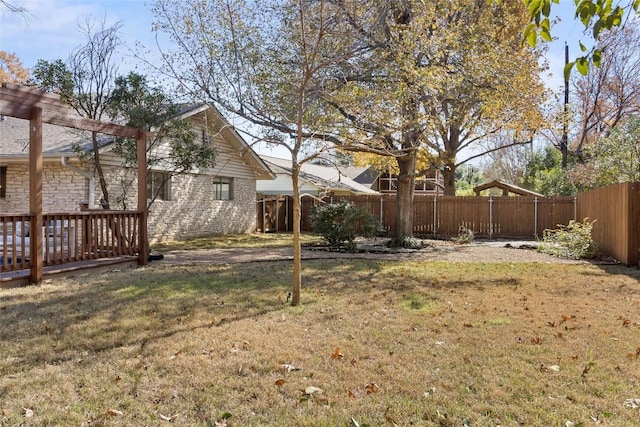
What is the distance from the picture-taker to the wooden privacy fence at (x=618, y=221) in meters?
9.56

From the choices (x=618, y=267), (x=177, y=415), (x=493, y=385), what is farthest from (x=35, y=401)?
(x=618, y=267)

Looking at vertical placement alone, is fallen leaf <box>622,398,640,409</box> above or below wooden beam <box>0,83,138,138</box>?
below

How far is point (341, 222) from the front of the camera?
12.7m

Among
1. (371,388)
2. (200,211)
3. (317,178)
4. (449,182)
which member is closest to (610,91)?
(449,182)

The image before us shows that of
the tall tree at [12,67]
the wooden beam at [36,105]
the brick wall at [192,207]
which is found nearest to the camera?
the wooden beam at [36,105]

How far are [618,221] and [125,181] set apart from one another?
12149mm

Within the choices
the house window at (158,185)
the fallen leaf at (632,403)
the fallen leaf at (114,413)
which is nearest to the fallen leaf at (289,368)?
the fallen leaf at (114,413)

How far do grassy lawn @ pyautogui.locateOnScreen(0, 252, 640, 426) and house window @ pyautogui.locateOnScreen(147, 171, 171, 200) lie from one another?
5.64 m

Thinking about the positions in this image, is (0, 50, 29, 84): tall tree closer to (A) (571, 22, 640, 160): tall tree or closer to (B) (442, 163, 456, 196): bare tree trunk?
(B) (442, 163, 456, 196): bare tree trunk

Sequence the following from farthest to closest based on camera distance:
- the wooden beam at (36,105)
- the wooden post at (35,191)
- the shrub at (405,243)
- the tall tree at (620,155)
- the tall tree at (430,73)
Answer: the tall tree at (620,155) < the shrub at (405,243) < the tall tree at (430,73) < the wooden post at (35,191) < the wooden beam at (36,105)

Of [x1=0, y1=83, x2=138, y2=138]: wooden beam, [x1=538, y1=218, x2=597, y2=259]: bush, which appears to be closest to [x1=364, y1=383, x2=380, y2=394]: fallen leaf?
[x1=0, y1=83, x2=138, y2=138]: wooden beam

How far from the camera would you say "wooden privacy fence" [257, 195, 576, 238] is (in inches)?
722

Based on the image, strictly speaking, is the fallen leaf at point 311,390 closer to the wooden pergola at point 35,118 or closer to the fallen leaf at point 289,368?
the fallen leaf at point 289,368

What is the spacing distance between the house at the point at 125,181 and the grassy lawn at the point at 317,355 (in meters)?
4.83
